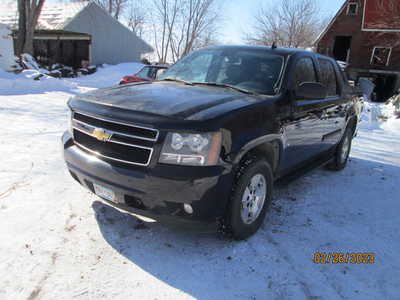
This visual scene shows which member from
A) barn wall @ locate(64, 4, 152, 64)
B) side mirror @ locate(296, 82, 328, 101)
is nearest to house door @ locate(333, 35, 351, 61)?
barn wall @ locate(64, 4, 152, 64)

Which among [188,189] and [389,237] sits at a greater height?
[188,189]

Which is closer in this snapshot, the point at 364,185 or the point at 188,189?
the point at 188,189

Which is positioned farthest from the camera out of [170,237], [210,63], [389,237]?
[210,63]

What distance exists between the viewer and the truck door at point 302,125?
11.6 feet

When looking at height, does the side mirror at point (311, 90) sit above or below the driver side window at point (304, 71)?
below

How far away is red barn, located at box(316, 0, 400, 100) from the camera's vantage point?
2820cm

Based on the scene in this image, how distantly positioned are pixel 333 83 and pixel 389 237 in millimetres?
2390

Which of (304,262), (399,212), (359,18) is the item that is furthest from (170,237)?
(359,18)

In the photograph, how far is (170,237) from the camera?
309cm

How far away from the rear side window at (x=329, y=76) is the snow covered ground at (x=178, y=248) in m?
1.41

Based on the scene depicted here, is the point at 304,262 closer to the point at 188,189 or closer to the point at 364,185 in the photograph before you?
the point at 188,189

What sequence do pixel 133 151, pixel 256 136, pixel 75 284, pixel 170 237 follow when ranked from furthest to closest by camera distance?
pixel 170 237 < pixel 256 136 < pixel 133 151 < pixel 75 284
